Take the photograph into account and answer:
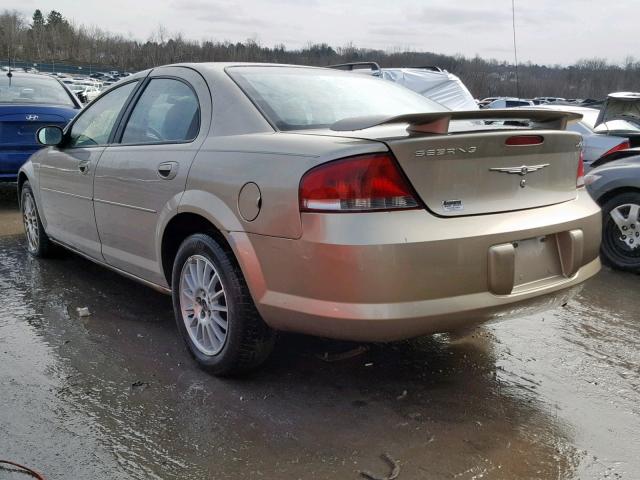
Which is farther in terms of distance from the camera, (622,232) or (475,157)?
(622,232)

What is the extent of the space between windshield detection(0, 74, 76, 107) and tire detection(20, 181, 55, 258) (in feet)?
10.1

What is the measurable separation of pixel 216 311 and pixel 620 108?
655cm

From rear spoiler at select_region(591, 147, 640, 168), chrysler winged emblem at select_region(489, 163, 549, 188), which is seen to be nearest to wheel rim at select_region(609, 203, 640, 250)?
rear spoiler at select_region(591, 147, 640, 168)

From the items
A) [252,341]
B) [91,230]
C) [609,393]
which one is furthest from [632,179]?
[91,230]

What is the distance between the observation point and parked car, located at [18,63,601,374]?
8.51 feet

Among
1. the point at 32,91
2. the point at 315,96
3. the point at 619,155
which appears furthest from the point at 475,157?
the point at 32,91

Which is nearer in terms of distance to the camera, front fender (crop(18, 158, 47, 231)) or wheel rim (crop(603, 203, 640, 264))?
front fender (crop(18, 158, 47, 231))

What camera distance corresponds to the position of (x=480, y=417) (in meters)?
2.90

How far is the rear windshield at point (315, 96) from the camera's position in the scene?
3270 mm

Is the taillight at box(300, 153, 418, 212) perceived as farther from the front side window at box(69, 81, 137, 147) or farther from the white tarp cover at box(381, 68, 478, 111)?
the white tarp cover at box(381, 68, 478, 111)

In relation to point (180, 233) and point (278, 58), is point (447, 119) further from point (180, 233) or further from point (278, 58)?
point (278, 58)

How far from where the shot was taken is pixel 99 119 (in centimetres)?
451

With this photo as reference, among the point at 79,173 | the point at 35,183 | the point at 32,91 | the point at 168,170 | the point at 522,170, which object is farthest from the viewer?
the point at 32,91

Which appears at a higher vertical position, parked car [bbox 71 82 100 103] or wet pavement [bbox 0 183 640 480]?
parked car [bbox 71 82 100 103]
